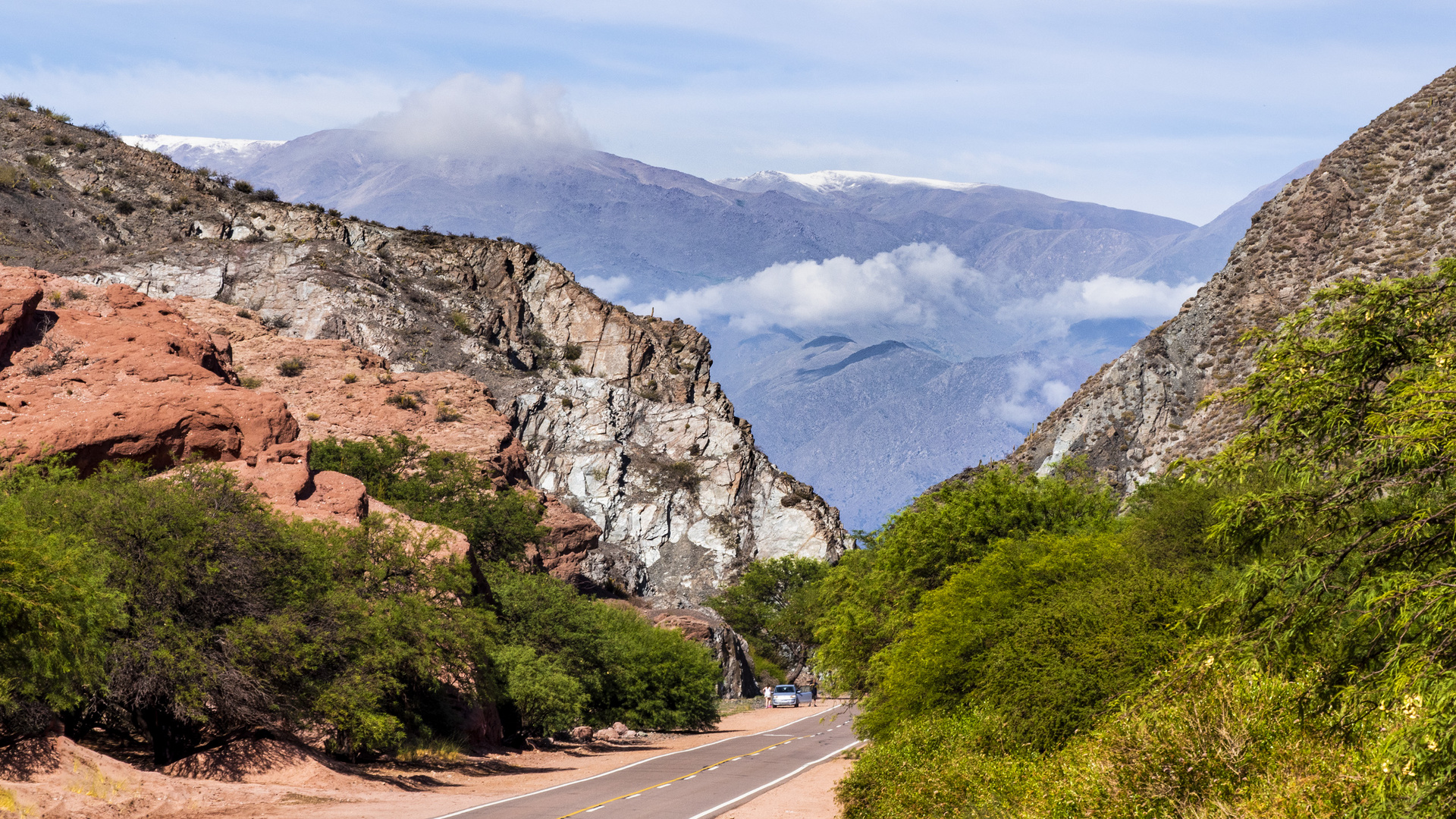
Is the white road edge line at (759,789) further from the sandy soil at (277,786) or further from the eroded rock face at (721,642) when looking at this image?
the eroded rock face at (721,642)

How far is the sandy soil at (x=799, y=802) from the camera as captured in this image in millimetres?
22891

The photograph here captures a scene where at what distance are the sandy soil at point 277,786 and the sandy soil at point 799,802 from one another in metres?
0.09

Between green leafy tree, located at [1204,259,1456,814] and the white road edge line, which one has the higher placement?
green leafy tree, located at [1204,259,1456,814]

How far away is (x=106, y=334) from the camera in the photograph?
121 feet

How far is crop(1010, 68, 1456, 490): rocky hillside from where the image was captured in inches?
2864

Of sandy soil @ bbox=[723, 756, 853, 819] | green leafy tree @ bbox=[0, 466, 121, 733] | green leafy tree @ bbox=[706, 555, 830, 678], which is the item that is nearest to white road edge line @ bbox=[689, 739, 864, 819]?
sandy soil @ bbox=[723, 756, 853, 819]

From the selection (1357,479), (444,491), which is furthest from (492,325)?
(1357,479)

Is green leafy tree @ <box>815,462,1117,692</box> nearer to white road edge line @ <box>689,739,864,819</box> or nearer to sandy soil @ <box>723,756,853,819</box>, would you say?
white road edge line @ <box>689,739,864,819</box>

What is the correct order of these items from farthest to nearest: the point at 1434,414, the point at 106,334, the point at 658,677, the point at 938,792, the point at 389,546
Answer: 1. the point at 658,677
2. the point at 106,334
3. the point at 389,546
4. the point at 938,792
5. the point at 1434,414

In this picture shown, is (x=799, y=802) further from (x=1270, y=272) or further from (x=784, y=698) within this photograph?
(x=1270, y=272)

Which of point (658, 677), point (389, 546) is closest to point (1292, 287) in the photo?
point (658, 677)

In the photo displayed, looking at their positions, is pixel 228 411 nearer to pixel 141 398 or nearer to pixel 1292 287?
pixel 141 398

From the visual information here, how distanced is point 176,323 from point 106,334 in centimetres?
322

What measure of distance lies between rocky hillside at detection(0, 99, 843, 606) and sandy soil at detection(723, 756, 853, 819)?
43.3 metres
